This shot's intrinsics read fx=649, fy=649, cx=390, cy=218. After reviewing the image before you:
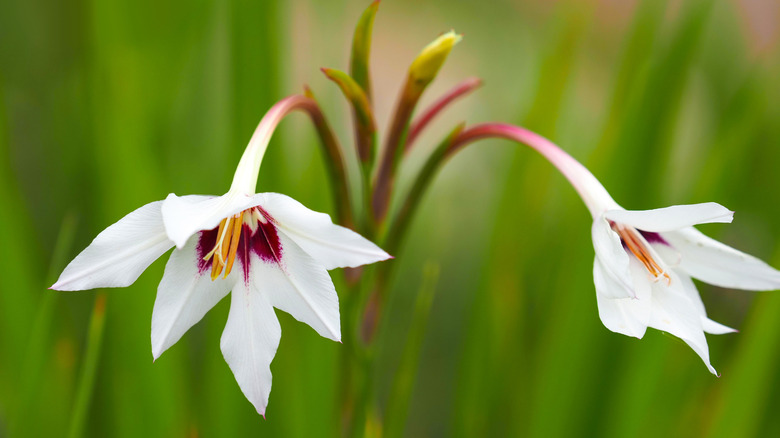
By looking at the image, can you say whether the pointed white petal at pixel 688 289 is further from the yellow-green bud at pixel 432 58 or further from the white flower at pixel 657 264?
the yellow-green bud at pixel 432 58

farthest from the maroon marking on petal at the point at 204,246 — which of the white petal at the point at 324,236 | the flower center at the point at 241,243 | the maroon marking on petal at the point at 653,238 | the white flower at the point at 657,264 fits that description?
the maroon marking on petal at the point at 653,238

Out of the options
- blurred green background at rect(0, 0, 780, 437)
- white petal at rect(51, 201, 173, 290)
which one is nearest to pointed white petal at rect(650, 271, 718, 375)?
blurred green background at rect(0, 0, 780, 437)

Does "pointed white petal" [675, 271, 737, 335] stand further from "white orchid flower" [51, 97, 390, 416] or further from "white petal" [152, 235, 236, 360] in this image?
"white petal" [152, 235, 236, 360]

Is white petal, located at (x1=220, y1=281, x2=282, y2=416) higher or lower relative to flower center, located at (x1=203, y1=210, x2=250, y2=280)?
lower

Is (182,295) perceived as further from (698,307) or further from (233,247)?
(698,307)

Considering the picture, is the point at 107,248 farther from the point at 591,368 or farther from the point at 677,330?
the point at 591,368

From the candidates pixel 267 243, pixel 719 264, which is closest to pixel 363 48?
pixel 267 243

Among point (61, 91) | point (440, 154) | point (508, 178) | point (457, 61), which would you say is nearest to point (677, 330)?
point (440, 154)
